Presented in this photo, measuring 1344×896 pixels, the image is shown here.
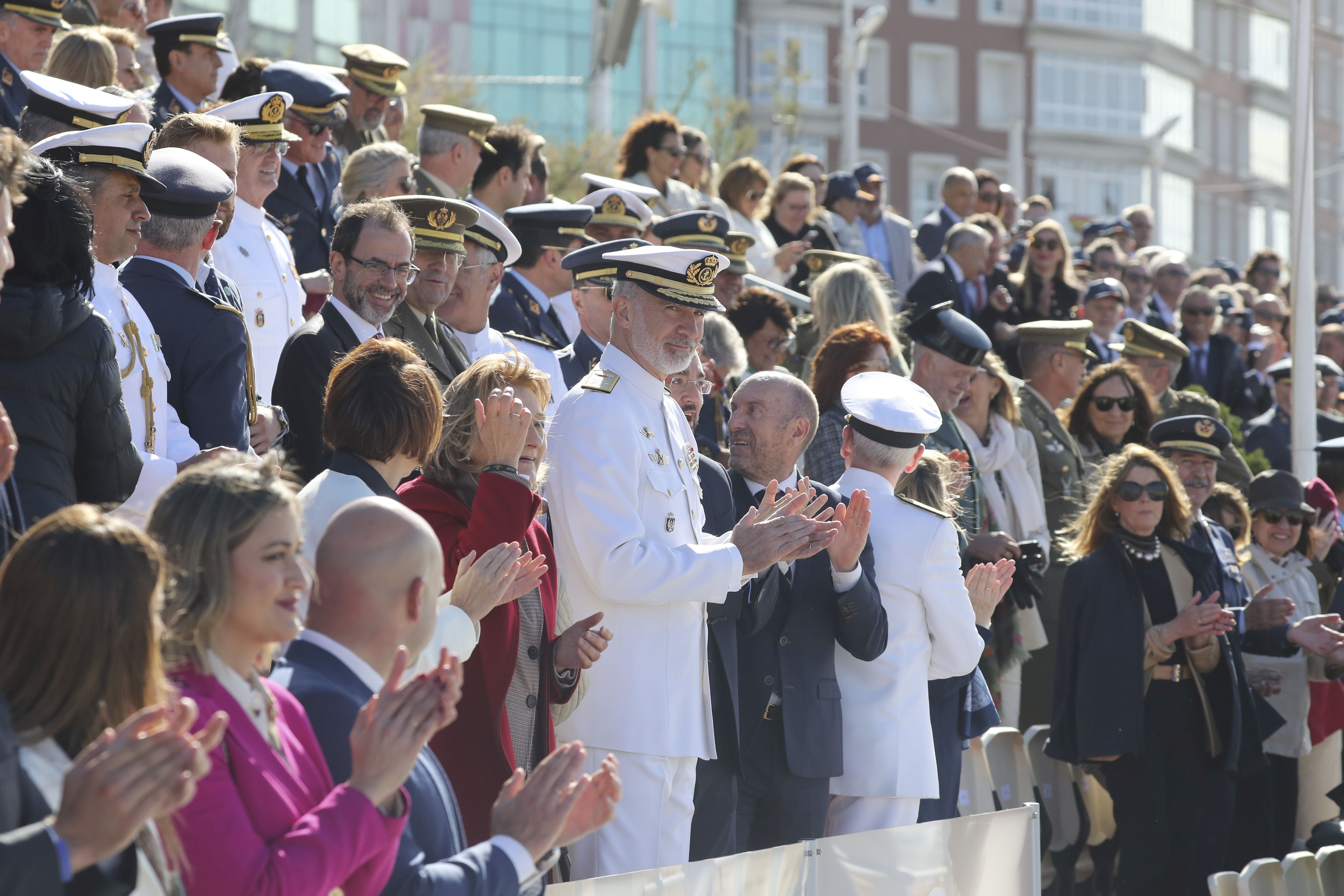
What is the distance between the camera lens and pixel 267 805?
251cm

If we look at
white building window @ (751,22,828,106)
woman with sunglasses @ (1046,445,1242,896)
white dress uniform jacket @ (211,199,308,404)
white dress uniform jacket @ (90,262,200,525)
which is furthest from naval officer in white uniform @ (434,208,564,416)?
white building window @ (751,22,828,106)

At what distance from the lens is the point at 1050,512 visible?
8.03m

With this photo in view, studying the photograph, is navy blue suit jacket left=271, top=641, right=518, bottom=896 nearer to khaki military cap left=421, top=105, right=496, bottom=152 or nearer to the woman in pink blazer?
the woman in pink blazer

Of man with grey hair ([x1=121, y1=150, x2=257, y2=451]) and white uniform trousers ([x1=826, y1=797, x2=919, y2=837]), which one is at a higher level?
man with grey hair ([x1=121, y1=150, x2=257, y2=451])

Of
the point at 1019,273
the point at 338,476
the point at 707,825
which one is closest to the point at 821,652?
the point at 707,825

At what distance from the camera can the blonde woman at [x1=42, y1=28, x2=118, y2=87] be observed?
6598 mm

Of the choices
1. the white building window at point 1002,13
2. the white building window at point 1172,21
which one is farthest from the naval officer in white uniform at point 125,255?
the white building window at point 1172,21

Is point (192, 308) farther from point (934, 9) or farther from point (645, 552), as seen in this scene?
point (934, 9)

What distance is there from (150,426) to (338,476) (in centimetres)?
77

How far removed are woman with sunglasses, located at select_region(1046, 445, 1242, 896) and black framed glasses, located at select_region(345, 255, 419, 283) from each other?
136 inches

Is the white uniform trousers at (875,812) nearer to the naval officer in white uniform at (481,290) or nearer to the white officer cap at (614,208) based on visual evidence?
the naval officer in white uniform at (481,290)

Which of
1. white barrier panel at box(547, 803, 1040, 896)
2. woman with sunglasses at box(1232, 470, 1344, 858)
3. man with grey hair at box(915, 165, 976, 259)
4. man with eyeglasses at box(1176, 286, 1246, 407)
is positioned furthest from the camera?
man with grey hair at box(915, 165, 976, 259)

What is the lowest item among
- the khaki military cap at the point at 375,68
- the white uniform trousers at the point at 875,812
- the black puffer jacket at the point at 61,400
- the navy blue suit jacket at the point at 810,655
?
the white uniform trousers at the point at 875,812

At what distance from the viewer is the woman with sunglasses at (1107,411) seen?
27.6 feet
